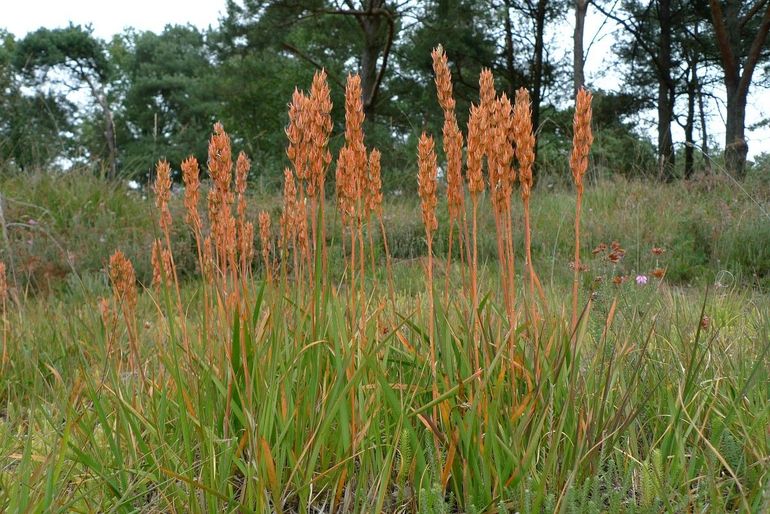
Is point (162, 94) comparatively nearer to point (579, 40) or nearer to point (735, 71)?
point (579, 40)

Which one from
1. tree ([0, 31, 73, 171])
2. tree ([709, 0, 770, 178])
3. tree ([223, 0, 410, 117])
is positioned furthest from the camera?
tree ([0, 31, 73, 171])

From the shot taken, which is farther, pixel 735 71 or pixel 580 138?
pixel 735 71

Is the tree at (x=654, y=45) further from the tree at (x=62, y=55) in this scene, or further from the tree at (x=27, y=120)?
the tree at (x=62, y=55)

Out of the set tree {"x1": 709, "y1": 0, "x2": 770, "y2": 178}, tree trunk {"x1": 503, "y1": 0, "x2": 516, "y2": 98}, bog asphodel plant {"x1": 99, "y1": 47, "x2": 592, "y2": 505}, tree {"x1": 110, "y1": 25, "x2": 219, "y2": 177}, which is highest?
tree {"x1": 110, "y1": 25, "x2": 219, "y2": 177}

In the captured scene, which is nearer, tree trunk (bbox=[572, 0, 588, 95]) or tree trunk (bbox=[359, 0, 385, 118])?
tree trunk (bbox=[572, 0, 588, 95])

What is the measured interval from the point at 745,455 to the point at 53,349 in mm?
3184

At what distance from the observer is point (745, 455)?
1562 mm

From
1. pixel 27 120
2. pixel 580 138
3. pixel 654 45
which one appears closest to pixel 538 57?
pixel 654 45

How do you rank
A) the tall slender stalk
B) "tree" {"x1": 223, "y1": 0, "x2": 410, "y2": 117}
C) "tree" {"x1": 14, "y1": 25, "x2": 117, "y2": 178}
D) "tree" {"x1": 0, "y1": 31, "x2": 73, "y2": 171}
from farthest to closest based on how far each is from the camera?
"tree" {"x1": 14, "y1": 25, "x2": 117, "y2": 178} < "tree" {"x1": 0, "y1": 31, "x2": 73, "y2": 171} < "tree" {"x1": 223, "y1": 0, "x2": 410, "y2": 117} < the tall slender stalk

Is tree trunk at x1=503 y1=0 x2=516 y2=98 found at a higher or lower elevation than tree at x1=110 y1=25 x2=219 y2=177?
lower

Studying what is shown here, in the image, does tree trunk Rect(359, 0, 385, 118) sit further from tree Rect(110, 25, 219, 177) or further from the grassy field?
tree Rect(110, 25, 219, 177)

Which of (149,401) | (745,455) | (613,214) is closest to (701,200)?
(613,214)

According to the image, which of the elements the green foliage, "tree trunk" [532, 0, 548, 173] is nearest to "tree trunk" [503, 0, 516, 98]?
"tree trunk" [532, 0, 548, 173]

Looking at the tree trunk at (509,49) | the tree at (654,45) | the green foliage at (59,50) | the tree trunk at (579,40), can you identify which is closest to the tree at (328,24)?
the tree trunk at (509,49)
